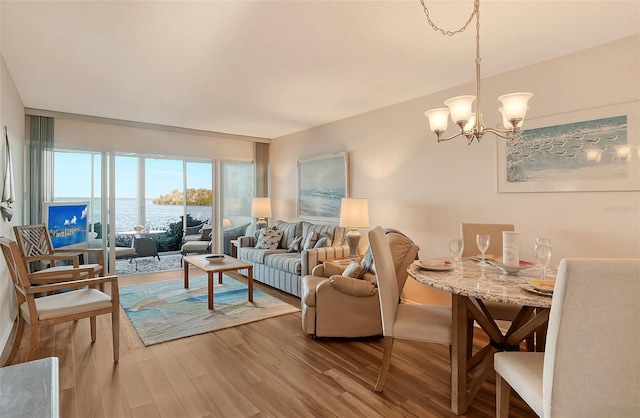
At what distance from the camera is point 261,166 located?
6.80m

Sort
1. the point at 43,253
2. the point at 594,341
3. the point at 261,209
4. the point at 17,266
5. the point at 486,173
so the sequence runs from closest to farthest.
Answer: the point at 594,341
the point at 17,266
the point at 486,173
the point at 43,253
the point at 261,209

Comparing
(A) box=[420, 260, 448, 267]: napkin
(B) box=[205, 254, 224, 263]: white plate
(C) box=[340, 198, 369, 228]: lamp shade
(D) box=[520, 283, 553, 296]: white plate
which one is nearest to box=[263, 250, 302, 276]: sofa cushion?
(B) box=[205, 254, 224, 263]: white plate

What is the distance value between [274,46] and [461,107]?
5.02 ft

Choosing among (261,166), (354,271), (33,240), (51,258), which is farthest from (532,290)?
(261,166)

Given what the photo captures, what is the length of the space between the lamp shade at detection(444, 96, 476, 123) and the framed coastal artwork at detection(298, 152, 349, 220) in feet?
9.48

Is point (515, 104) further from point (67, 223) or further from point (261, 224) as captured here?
point (67, 223)

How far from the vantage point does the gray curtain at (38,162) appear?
15.1 ft

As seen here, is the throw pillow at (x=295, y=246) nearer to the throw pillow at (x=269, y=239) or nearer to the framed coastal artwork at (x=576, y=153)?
the throw pillow at (x=269, y=239)

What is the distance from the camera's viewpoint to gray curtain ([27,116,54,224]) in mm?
4598

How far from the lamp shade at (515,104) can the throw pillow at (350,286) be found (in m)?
1.73

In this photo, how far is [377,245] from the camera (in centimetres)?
228

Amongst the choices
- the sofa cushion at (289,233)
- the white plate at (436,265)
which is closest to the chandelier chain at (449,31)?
the white plate at (436,265)

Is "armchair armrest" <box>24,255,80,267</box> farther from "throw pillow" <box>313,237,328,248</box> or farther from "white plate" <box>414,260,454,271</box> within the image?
"white plate" <box>414,260,454,271</box>

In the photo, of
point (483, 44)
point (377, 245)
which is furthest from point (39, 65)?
point (483, 44)
